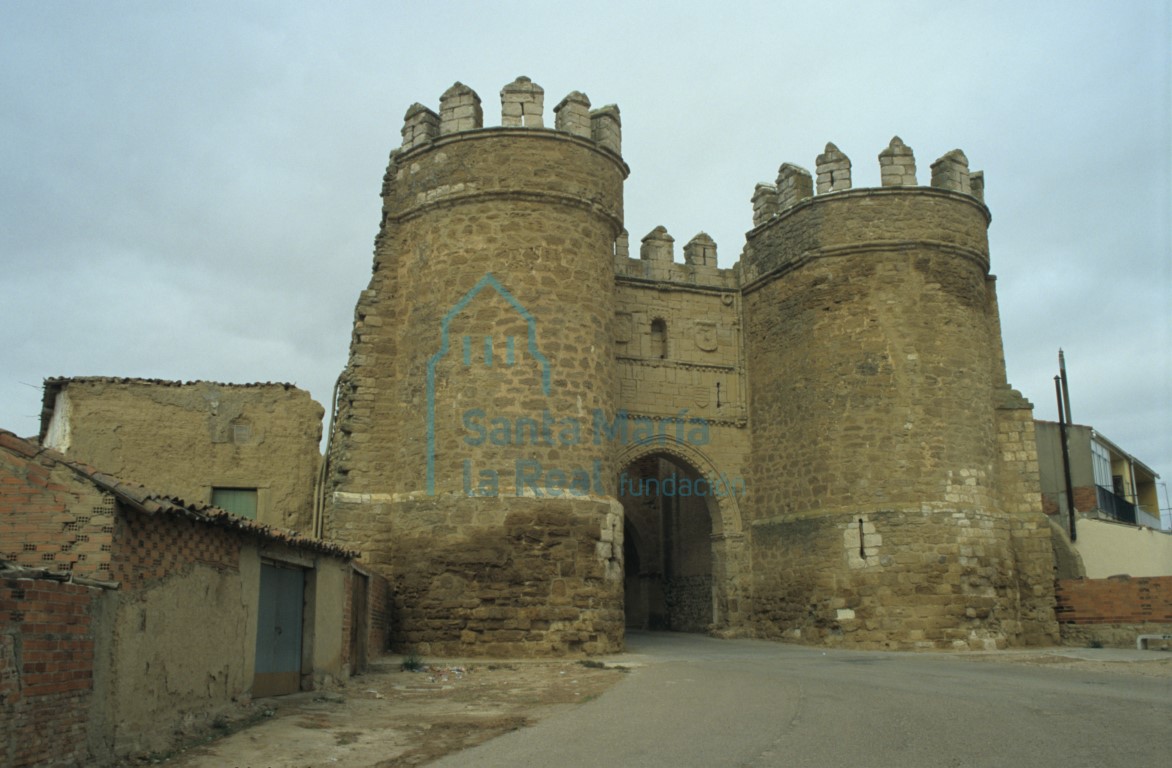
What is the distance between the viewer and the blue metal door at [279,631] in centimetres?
878

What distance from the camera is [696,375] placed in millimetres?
18609

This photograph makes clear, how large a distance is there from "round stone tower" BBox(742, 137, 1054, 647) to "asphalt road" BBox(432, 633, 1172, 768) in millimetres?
4474

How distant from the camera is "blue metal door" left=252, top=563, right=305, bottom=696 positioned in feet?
28.8

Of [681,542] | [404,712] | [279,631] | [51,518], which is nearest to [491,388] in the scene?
[279,631]

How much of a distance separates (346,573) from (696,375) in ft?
29.7

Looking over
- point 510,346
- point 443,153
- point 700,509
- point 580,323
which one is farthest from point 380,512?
point 700,509

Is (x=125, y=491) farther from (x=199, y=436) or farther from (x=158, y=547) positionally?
(x=199, y=436)

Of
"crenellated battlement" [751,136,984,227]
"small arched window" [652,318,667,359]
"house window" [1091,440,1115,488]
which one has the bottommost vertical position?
"house window" [1091,440,1115,488]

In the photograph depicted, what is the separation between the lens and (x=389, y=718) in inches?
324

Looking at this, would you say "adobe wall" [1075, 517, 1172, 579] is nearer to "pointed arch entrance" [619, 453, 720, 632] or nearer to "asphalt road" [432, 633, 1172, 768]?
"pointed arch entrance" [619, 453, 720, 632]

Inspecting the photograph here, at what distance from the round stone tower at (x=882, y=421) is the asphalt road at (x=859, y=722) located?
4.47 m

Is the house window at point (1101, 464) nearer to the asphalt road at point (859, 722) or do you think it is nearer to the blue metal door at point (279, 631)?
the asphalt road at point (859, 722)

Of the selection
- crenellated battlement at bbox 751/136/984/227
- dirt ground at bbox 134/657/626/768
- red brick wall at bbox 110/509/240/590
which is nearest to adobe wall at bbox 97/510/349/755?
red brick wall at bbox 110/509/240/590

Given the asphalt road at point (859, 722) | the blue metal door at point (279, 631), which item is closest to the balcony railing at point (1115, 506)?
the asphalt road at point (859, 722)
